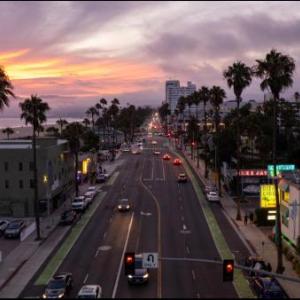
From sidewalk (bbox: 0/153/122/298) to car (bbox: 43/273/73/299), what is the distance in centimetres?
291

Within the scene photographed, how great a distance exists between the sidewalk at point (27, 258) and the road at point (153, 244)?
3.41 ft

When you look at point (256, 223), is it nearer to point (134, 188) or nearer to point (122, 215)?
point (122, 215)

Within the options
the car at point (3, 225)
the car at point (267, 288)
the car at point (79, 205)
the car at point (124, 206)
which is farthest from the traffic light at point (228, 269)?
the car at point (79, 205)

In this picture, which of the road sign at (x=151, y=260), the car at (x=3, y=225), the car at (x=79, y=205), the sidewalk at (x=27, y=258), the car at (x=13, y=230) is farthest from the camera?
the car at (x=79, y=205)

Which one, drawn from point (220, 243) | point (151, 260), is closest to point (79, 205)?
point (220, 243)

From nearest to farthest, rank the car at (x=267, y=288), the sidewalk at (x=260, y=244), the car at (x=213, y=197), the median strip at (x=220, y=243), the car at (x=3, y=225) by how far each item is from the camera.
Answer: the car at (x=267, y=288) < the median strip at (x=220, y=243) < the sidewalk at (x=260, y=244) < the car at (x=3, y=225) < the car at (x=213, y=197)

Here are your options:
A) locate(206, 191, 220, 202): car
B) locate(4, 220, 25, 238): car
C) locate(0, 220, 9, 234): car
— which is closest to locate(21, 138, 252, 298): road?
locate(206, 191, 220, 202): car

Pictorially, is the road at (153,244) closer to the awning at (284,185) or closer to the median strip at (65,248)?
the median strip at (65,248)

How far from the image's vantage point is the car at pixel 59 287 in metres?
33.1

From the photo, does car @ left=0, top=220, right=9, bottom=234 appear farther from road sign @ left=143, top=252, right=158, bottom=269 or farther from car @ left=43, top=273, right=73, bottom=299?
road sign @ left=143, top=252, right=158, bottom=269

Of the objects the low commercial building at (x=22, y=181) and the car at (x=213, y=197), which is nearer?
the low commercial building at (x=22, y=181)

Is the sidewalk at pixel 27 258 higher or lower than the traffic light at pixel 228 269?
lower

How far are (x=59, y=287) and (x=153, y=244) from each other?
1639 cm

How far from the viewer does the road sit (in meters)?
36.1
